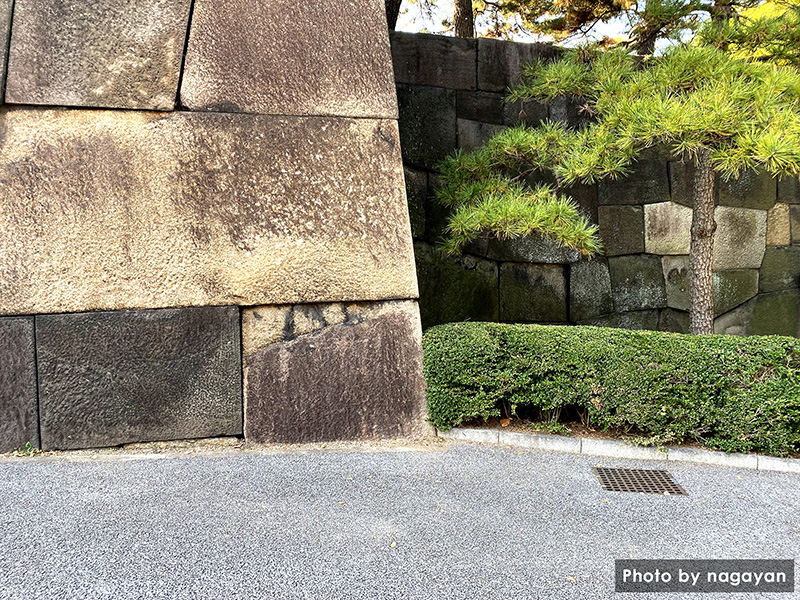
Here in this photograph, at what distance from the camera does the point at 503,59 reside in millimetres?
4762

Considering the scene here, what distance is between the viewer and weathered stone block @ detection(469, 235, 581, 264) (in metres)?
4.80

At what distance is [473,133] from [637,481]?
3.04 metres

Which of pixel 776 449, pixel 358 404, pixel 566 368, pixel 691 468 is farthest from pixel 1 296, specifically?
pixel 776 449

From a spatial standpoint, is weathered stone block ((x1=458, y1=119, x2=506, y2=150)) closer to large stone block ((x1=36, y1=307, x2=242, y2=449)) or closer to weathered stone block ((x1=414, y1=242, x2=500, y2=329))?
weathered stone block ((x1=414, y1=242, x2=500, y2=329))

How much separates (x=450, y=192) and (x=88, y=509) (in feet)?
9.81

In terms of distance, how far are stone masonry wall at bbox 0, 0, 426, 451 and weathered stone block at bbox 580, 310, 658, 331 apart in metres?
2.36

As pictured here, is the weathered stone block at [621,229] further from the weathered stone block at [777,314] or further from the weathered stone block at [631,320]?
the weathered stone block at [777,314]

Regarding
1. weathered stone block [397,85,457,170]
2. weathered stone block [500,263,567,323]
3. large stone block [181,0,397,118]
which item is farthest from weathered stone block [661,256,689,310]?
large stone block [181,0,397,118]

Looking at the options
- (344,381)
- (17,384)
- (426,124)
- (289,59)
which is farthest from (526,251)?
(17,384)

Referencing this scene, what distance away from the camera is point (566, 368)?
10.9 ft

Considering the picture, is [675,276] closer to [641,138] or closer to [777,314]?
[777,314]

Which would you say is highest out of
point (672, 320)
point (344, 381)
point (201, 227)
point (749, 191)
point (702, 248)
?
point (749, 191)

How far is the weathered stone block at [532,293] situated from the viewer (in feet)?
16.0

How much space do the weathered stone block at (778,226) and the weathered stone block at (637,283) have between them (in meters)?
1.20
